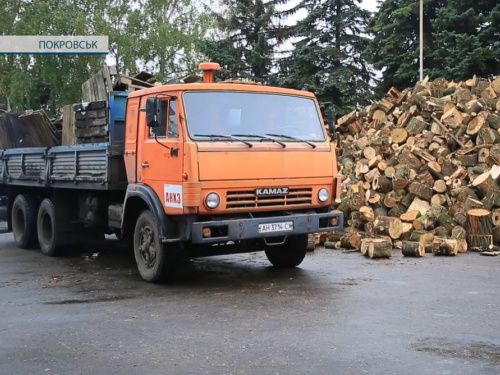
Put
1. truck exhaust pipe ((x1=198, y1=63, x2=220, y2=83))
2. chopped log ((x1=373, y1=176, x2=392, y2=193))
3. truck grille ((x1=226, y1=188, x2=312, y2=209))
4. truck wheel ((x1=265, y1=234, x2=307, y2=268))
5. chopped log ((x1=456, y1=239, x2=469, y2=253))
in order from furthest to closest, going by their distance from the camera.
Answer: chopped log ((x1=373, y1=176, x2=392, y2=193)), chopped log ((x1=456, y1=239, x2=469, y2=253)), truck wheel ((x1=265, y1=234, x2=307, y2=268)), truck exhaust pipe ((x1=198, y1=63, x2=220, y2=83)), truck grille ((x1=226, y1=188, x2=312, y2=209))

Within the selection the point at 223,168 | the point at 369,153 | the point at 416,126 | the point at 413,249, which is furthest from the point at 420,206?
the point at 223,168

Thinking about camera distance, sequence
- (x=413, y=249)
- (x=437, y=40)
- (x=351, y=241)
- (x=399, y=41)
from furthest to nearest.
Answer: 1. (x=399, y=41)
2. (x=437, y=40)
3. (x=351, y=241)
4. (x=413, y=249)

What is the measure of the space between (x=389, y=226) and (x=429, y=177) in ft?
5.52

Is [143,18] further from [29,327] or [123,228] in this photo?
[29,327]

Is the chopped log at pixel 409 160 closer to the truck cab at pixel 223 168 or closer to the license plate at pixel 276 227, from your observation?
the truck cab at pixel 223 168

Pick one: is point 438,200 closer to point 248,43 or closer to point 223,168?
point 223,168

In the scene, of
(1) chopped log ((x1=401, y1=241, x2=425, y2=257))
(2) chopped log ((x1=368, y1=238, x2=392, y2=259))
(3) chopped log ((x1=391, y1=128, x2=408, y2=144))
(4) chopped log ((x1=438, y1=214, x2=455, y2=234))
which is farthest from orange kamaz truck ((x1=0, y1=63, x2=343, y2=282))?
(3) chopped log ((x1=391, y1=128, x2=408, y2=144))

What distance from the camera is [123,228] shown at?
9.01 m

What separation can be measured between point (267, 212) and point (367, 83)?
21224 millimetres

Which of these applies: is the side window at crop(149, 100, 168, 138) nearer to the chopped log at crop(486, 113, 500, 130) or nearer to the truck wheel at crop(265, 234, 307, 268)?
the truck wheel at crop(265, 234, 307, 268)

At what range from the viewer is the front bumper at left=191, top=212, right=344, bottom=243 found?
7.57 metres

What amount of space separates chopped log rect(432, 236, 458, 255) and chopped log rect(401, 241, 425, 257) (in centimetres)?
21

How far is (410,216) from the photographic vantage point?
38.6 ft

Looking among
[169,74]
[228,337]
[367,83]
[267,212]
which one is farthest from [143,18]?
[228,337]
